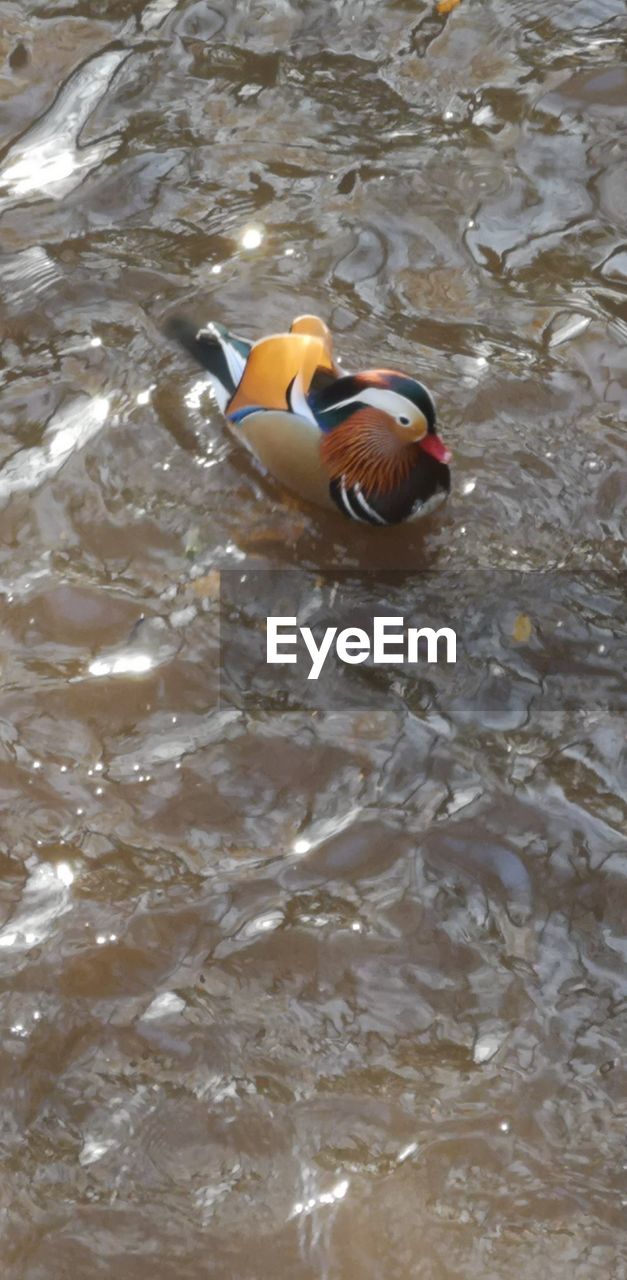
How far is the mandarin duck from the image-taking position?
4043 mm

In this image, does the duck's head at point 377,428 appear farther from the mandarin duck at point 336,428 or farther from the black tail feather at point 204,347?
the black tail feather at point 204,347

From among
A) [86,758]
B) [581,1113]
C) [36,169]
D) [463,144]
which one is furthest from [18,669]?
[463,144]

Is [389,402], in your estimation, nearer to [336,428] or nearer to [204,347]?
[336,428]

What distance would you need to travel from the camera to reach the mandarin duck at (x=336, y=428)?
4043mm

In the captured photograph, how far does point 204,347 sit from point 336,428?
599mm

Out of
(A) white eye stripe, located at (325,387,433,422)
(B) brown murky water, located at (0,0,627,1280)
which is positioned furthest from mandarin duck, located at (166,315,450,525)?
(B) brown murky water, located at (0,0,627,1280)

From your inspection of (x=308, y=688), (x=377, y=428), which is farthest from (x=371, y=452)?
(x=308, y=688)

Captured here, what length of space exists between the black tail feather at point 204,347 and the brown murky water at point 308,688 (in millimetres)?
102

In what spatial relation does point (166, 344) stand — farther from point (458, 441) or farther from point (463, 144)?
point (463, 144)

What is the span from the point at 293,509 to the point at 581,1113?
1.98 m

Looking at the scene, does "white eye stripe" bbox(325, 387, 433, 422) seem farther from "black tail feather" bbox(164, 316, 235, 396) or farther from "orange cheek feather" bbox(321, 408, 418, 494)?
"black tail feather" bbox(164, 316, 235, 396)

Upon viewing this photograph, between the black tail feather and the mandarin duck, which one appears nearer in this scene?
the mandarin duck

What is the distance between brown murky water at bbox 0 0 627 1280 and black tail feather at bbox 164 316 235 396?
0.10m

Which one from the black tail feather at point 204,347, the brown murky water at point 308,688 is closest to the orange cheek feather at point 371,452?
the brown murky water at point 308,688
